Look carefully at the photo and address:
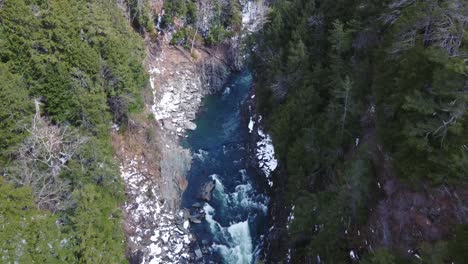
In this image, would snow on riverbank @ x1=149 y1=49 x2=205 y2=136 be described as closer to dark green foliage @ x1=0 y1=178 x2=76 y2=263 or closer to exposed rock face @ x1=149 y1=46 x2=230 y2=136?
exposed rock face @ x1=149 y1=46 x2=230 y2=136

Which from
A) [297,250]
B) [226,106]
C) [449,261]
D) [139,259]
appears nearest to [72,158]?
[139,259]

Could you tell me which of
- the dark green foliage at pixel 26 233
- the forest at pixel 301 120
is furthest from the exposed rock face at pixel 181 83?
the dark green foliage at pixel 26 233

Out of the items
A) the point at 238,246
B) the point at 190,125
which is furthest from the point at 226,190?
the point at 190,125

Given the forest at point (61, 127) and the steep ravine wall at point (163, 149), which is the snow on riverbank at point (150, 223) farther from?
the forest at point (61, 127)

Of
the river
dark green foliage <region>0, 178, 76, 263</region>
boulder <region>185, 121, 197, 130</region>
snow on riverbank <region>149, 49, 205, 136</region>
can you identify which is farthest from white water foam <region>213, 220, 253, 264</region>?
boulder <region>185, 121, 197, 130</region>

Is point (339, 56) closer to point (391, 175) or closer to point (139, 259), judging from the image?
point (391, 175)
